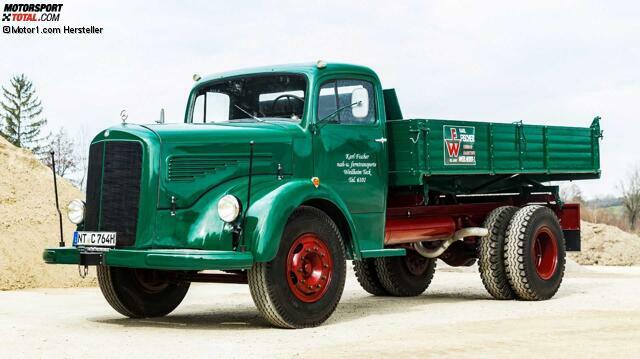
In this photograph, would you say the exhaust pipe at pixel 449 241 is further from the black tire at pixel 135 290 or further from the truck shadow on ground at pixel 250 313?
the black tire at pixel 135 290

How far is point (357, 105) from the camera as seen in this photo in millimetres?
11125

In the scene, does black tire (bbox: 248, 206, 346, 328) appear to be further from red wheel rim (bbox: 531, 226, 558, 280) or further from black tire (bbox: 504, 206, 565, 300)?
red wheel rim (bbox: 531, 226, 558, 280)

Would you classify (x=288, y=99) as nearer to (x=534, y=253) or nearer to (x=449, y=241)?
(x=449, y=241)

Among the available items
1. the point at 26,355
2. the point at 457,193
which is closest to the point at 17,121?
the point at 457,193

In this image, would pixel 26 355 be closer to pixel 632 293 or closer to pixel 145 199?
pixel 145 199

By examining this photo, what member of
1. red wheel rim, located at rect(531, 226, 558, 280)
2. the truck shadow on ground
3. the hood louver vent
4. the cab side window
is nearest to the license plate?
the hood louver vent

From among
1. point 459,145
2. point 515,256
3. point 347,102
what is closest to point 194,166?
point 347,102

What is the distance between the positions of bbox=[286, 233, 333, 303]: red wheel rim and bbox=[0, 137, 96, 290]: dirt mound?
9174 millimetres

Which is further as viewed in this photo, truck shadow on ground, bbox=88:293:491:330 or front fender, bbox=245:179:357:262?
truck shadow on ground, bbox=88:293:491:330

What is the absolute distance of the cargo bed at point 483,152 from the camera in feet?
38.7

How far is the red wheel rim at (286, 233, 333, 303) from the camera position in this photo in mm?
9773

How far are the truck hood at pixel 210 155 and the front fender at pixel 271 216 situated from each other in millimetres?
442

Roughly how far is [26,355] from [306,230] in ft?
9.58

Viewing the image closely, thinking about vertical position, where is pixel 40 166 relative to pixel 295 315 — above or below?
above
